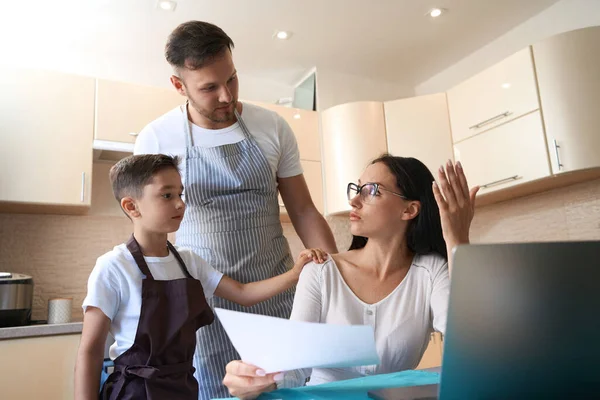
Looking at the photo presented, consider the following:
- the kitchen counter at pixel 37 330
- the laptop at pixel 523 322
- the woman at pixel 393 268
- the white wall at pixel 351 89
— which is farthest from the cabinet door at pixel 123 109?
the laptop at pixel 523 322

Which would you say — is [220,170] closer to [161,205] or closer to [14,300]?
[161,205]

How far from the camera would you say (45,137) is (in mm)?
2635

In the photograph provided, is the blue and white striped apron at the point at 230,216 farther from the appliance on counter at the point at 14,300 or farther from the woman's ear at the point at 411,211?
the appliance on counter at the point at 14,300

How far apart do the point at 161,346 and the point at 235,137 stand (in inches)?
24.5

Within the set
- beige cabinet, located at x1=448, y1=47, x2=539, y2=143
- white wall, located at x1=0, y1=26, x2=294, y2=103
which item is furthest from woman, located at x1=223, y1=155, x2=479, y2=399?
A: white wall, located at x1=0, y1=26, x2=294, y2=103

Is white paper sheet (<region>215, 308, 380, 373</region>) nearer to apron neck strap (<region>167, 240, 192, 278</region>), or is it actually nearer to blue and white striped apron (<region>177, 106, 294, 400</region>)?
apron neck strap (<region>167, 240, 192, 278</region>)

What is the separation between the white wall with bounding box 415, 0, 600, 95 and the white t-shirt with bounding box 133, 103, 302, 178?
7.01 feet

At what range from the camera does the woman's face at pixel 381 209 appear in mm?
1299

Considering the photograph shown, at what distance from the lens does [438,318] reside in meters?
1.10

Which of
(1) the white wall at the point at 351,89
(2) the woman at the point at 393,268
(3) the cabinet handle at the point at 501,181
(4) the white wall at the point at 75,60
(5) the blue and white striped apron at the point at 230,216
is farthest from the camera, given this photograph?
(1) the white wall at the point at 351,89

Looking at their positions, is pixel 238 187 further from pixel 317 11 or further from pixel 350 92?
pixel 350 92

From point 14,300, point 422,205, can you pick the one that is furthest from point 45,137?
point 422,205

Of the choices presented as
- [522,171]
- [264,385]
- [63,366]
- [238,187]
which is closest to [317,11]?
[522,171]

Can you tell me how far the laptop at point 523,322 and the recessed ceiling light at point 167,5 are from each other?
2.71 metres
